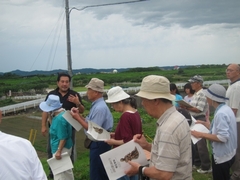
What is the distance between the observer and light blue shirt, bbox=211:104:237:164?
10.3 feet

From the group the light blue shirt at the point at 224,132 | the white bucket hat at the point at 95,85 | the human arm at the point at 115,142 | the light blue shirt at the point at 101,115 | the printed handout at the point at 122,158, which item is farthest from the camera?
the white bucket hat at the point at 95,85

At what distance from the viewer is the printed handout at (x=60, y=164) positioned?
13.7 feet

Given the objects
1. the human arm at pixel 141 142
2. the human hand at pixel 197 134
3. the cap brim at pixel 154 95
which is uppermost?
the cap brim at pixel 154 95

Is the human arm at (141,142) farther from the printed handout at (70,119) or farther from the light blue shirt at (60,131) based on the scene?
the light blue shirt at (60,131)

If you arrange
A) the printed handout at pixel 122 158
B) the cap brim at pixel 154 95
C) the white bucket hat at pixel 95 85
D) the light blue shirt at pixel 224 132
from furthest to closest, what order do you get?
the white bucket hat at pixel 95 85 < the light blue shirt at pixel 224 132 < the printed handout at pixel 122 158 < the cap brim at pixel 154 95

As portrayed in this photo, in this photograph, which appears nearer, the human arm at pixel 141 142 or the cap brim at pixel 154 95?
the cap brim at pixel 154 95

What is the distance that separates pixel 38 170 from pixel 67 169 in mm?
2367

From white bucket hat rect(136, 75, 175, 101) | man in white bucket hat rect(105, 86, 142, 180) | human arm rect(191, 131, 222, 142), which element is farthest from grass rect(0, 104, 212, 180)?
white bucket hat rect(136, 75, 175, 101)

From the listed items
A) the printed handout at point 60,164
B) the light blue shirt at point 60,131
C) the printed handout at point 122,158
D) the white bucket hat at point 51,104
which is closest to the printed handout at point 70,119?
the light blue shirt at point 60,131

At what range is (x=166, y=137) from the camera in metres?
2.13

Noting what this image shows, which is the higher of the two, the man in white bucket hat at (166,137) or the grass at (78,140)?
the man in white bucket hat at (166,137)

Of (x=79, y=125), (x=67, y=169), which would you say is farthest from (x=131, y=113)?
(x=67, y=169)

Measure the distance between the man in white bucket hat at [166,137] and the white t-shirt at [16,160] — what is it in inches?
32.3

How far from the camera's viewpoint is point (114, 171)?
2.75 metres
